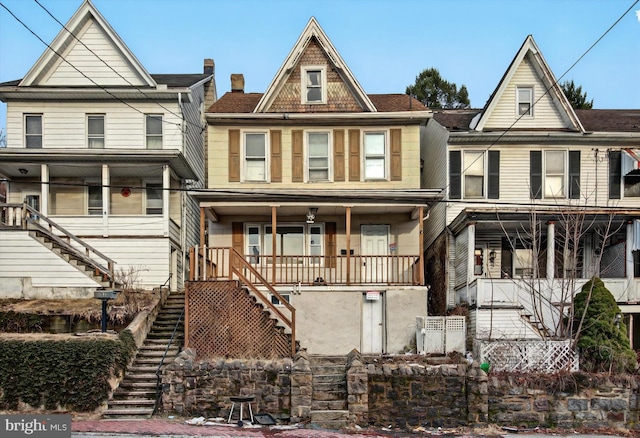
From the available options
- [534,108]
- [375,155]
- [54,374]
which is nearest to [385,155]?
[375,155]

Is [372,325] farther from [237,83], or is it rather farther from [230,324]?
[237,83]

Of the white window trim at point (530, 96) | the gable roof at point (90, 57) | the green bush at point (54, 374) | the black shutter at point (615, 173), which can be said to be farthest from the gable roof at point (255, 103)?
the green bush at point (54, 374)

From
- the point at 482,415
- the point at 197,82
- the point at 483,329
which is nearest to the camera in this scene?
the point at 482,415

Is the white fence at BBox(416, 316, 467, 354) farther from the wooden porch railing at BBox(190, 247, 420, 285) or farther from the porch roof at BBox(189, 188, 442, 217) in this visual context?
the porch roof at BBox(189, 188, 442, 217)

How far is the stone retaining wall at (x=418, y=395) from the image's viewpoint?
638 inches

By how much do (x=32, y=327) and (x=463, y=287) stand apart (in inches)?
537

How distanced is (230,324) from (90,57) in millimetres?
11731

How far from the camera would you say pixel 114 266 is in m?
24.6

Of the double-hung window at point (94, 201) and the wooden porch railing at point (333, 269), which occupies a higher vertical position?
the double-hung window at point (94, 201)

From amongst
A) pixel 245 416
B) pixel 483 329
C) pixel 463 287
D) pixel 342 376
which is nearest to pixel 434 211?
pixel 463 287

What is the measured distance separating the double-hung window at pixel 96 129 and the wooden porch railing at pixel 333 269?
564 centimetres

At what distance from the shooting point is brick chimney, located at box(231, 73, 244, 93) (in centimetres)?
3088

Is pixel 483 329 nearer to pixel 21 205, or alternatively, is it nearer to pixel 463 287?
pixel 463 287

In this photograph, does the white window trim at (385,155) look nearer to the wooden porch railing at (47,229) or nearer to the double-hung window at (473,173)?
the double-hung window at (473,173)
